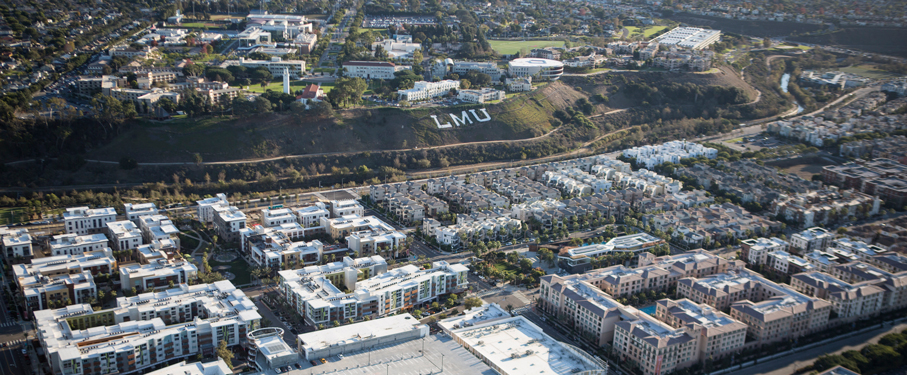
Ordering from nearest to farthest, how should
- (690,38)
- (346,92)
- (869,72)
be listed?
(346,92)
(869,72)
(690,38)

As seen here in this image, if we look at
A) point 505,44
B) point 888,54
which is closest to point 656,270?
point 505,44

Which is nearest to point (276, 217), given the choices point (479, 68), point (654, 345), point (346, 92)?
point (346, 92)

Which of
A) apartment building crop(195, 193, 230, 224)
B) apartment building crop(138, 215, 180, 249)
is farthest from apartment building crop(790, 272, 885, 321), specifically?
apartment building crop(195, 193, 230, 224)

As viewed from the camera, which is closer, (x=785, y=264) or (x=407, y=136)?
(x=785, y=264)

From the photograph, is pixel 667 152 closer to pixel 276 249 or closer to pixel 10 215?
pixel 276 249

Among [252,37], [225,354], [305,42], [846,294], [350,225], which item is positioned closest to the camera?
[225,354]

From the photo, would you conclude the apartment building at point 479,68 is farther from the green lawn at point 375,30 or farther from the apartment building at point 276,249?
the apartment building at point 276,249
